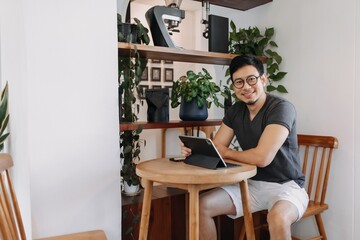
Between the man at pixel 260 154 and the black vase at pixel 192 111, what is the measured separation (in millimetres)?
229

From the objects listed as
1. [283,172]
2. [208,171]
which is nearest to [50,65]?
[208,171]

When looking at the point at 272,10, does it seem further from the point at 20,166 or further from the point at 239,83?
the point at 20,166

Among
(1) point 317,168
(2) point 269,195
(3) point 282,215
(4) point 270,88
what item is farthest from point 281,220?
(4) point 270,88

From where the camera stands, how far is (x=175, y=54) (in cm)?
204

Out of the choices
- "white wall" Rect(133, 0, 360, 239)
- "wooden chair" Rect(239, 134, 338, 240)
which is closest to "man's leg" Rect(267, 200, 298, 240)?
"wooden chair" Rect(239, 134, 338, 240)

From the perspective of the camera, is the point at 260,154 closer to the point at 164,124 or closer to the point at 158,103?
the point at 164,124

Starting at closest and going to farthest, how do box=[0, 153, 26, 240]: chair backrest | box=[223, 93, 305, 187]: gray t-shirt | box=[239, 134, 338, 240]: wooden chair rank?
box=[0, 153, 26, 240]: chair backrest → box=[223, 93, 305, 187]: gray t-shirt → box=[239, 134, 338, 240]: wooden chair

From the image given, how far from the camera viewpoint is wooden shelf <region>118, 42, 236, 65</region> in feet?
6.11

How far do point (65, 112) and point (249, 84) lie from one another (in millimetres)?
1032

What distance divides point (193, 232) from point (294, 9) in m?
1.87

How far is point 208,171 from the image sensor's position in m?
1.42

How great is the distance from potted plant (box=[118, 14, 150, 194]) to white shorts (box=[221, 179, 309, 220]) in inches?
22.2

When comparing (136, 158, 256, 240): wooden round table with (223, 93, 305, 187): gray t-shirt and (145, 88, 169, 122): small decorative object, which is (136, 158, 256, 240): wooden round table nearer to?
(223, 93, 305, 187): gray t-shirt

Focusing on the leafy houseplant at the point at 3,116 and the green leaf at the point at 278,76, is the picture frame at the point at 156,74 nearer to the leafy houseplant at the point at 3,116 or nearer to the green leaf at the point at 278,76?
the green leaf at the point at 278,76
